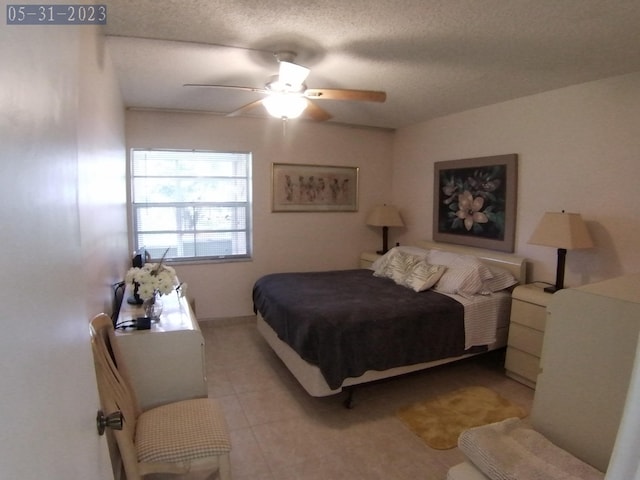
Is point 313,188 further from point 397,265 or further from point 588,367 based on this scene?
point 588,367

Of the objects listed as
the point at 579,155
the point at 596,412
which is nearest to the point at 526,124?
the point at 579,155

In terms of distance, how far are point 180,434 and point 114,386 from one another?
0.37 metres

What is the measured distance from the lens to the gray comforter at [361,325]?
2617mm

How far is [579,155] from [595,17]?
1405mm

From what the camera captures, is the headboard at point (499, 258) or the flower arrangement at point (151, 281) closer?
the flower arrangement at point (151, 281)

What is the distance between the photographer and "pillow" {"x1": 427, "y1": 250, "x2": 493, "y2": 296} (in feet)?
10.9

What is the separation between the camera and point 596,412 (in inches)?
54.5

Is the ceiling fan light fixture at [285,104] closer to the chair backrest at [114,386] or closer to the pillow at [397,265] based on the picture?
the chair backrest at [114,386]

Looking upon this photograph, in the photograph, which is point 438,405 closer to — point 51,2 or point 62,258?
point 62,258

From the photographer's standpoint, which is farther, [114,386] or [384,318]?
[384,318]

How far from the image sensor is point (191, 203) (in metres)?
4.36

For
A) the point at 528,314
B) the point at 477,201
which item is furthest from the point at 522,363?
the point at 477,201

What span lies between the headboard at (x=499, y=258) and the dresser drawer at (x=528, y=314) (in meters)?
0.36

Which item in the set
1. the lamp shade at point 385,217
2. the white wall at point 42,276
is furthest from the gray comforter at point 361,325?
the white wall at point 42,276
